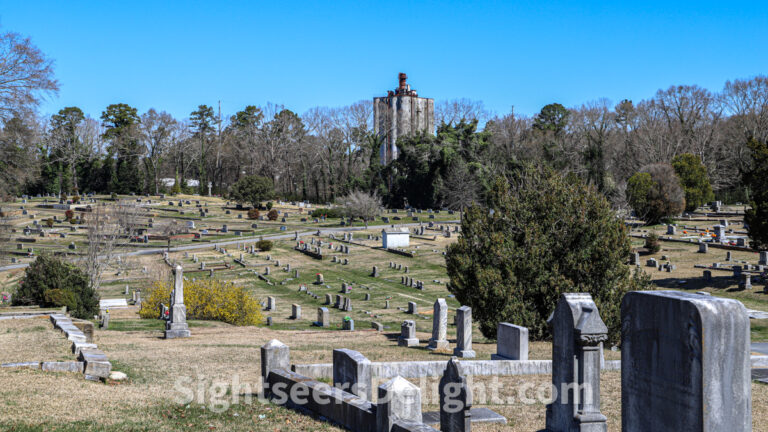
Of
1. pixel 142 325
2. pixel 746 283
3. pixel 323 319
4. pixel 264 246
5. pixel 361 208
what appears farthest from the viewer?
pixel 361 208

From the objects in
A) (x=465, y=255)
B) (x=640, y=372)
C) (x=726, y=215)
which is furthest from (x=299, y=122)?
(x=640, y=372)

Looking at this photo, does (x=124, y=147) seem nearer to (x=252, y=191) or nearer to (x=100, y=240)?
(x=252, y=191)

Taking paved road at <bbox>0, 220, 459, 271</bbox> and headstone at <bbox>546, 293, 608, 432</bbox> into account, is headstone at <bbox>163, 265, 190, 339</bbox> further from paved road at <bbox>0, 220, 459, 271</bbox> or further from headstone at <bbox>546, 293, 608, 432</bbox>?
paved road at <bbox>0, 220, 459, 271</bbox>

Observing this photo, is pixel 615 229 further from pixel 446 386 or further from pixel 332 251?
pixel 332 251

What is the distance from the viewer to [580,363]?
26.0ft

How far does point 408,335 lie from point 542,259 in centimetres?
438

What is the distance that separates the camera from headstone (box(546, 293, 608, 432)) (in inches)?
307

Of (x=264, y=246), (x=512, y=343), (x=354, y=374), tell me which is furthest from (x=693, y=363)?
(x=264, y=246)

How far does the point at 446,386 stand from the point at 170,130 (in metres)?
106

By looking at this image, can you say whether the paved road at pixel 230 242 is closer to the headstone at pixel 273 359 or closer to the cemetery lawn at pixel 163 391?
the cemetery lawn at pixel 163 391

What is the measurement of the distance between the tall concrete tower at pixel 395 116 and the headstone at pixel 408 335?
8920 centimetres

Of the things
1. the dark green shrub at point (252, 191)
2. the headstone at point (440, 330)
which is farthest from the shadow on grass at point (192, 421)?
the dark green shrub at point (252, 191)

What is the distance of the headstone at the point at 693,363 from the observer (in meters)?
3.67

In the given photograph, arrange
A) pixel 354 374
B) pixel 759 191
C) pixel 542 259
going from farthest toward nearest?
pixel 759 191, pixel 542 259, pixel 354 374
